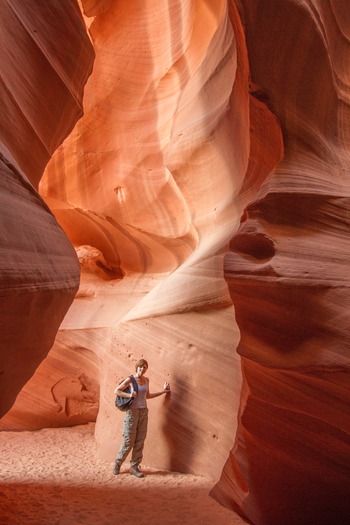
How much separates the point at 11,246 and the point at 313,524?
2.83 m

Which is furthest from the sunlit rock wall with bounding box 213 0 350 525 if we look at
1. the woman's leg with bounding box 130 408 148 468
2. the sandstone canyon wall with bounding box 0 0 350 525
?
the woman's leg with bounding box 130 408 148 468

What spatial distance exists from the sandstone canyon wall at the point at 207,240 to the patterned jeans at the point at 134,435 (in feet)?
1.01

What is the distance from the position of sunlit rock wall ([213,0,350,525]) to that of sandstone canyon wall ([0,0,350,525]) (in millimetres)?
13

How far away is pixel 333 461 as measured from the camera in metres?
3.55

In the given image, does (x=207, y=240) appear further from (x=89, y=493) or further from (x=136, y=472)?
(x=89, y=493)

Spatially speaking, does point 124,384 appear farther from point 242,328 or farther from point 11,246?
point 11,246

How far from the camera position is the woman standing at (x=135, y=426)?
5145 mm

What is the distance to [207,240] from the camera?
19.6ft

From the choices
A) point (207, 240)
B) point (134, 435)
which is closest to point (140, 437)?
point (134, 435)

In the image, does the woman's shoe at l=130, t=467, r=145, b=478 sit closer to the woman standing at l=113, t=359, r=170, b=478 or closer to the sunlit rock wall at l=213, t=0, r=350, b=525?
the woman standing at l=113, t=359, r=170, b=478

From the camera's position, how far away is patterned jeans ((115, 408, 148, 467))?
5145 mm

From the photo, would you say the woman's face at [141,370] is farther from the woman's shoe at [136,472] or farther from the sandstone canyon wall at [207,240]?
the woman's shoe at [136,472]

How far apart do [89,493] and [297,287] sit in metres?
2.57

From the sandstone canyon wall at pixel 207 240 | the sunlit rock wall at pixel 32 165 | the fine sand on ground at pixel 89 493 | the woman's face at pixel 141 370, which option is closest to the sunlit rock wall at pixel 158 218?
the sandstone canyon wall at pixel 207 240
